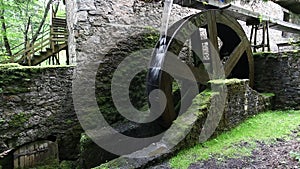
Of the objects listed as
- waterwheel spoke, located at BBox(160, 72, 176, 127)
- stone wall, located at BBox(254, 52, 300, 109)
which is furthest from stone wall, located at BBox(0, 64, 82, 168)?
stone wall, located at BBox(254, 52, 300, 109)

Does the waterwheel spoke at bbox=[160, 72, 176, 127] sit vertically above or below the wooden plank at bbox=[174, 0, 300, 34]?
below

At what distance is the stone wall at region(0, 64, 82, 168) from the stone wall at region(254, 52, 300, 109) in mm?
4313

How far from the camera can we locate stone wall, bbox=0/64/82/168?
430cm

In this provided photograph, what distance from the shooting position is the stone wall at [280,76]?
493 cm

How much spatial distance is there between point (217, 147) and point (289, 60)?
9.94ft

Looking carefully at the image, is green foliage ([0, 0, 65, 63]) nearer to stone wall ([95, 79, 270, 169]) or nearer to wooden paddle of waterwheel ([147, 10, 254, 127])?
wooden paddle of waterwheel ([147, 10, 254, 127])

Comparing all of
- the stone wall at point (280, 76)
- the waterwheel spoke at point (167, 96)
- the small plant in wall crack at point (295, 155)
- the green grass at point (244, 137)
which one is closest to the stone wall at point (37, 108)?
the waterwheel spoke at point (167, 96)

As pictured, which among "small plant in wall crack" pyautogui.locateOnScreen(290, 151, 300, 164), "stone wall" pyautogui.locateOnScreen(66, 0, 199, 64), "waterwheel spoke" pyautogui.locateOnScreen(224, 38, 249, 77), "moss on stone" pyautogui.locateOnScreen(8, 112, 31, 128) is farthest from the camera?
"stone wall" pyautogui.locateOnScreen(66, 0, 199, 64)

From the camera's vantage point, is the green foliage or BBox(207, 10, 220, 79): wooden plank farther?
the green foliage

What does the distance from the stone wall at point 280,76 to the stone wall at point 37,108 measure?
14.2 ft

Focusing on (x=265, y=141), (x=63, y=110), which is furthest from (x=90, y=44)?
(x=265, y=141)

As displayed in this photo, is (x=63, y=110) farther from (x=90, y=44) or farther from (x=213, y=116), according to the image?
(x=213, y=116)

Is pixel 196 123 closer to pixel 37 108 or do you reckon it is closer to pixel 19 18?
pixel 37 108

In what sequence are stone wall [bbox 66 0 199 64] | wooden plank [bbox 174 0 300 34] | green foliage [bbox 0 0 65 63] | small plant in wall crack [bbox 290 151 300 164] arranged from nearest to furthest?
small plant in wall crack [bbox 290 151 300 164] → wooden plank [bbox 174 0 300 34] → stone wall [bbox 66 0 199 64] → green foliage [bbox 0 0 65 63]
